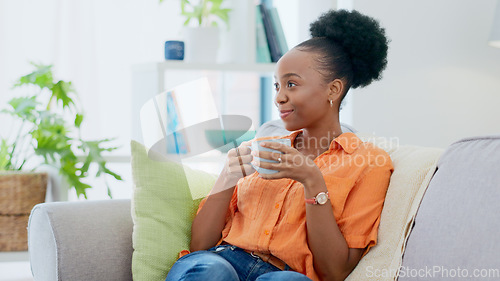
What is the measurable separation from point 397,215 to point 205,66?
4.63 ft

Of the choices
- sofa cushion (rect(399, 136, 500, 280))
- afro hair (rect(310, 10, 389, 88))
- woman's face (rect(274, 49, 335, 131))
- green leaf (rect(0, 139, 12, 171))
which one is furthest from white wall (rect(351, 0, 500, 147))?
green leaf (rect(0, 139, 12, 171))

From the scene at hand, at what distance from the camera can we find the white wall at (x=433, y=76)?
7.85ft

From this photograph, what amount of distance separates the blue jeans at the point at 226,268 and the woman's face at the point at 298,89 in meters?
0.35

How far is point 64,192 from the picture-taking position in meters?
2.38

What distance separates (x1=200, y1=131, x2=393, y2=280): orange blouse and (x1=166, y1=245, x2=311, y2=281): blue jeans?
29 mm

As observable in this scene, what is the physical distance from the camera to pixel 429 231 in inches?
42.6

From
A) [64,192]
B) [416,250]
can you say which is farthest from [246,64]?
[416,250]

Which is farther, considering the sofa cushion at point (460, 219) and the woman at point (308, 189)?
the woman at point (308, 189)

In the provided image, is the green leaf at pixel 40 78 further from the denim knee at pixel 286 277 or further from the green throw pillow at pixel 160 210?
the denim knee at pixel 286 277

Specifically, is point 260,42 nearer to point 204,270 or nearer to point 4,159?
point 4,159

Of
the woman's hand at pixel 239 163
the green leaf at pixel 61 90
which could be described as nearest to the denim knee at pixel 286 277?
the woman's hand at pixel 239 163

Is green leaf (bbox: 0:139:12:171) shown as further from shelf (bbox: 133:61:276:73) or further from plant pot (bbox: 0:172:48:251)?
shelf (bbox: 133:61:276:73)

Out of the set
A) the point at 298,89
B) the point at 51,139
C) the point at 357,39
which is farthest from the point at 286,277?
the point at 51,139

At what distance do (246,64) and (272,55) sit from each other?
146 mm
